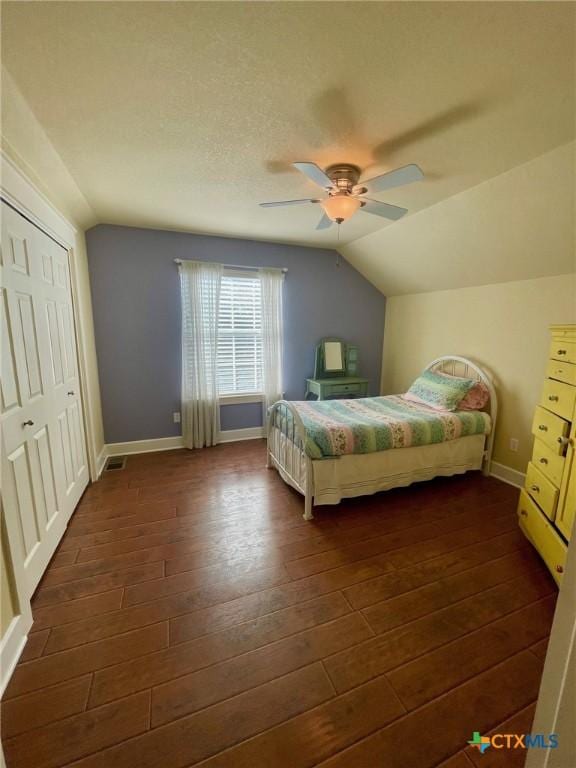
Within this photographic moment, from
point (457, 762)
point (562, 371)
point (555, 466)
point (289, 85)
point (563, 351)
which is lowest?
point (457, 762)

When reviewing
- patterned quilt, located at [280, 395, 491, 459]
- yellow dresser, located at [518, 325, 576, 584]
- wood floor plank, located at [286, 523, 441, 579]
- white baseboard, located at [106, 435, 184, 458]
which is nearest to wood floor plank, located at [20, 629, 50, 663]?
wood floor plank, located at [286, 523, 441, 579]

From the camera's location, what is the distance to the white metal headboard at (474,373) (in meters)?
3.21

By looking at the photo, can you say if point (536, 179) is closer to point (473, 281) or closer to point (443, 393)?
point (473, 281)

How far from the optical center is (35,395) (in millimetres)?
1939

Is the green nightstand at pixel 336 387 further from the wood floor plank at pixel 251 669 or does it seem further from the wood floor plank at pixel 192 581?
the wood floor plank at pixel 251 669

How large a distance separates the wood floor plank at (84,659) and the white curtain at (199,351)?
2.48 meters

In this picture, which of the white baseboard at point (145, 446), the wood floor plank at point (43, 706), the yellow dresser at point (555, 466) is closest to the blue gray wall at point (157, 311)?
the white baseboard at point (145, 446)

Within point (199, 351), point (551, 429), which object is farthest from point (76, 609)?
point (551, 429)

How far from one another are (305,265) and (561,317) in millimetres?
2817

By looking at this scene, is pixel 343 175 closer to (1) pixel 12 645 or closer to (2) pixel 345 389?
(2) pixel 345 389

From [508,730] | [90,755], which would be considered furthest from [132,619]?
[508,730]

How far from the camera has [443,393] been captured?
3252 mm

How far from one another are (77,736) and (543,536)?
253 centimetres

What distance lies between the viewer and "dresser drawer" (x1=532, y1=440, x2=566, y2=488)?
1.92m
